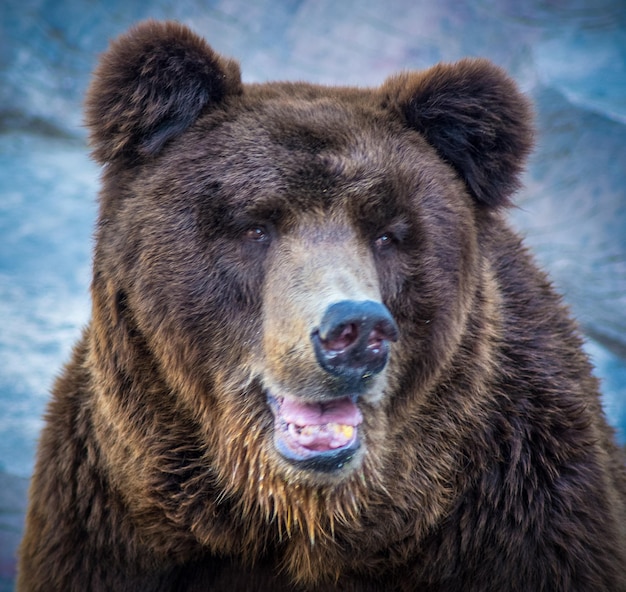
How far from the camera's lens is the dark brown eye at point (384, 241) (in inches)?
124

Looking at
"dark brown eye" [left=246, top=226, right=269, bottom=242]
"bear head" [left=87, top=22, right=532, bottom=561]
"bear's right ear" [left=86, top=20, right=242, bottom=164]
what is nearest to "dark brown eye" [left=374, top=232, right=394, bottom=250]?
"bear head" [left=87, top=22, right=532, bottom=561]

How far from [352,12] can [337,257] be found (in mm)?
5951

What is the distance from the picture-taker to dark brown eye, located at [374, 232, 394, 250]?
316 centimetres

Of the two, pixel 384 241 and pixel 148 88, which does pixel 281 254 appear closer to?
pixel 384 241

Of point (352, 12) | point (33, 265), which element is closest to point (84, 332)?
point (33, 265)

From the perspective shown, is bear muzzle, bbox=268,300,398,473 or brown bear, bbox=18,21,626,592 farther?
brown bear, bbox=18,21,626,592

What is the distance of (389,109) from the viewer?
3.38 meters

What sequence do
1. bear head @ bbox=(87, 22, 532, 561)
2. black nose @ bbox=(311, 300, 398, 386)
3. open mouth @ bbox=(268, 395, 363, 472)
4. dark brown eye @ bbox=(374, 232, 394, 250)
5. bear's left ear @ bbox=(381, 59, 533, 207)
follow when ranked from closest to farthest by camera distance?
1. black nose @ bbox=(311, 300, 398, 386)
2. open mouth @ bbox=(268, 395, 363, 472)
3. bear head @ bbox=(87, 22, 532, 561)
4. dark brown eye @ bbox=(374, 232, 394, 250)
5. bear's left ear @ bbox=(381, 59, 533, 207)

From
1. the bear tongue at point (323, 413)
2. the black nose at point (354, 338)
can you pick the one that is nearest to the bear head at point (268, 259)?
the bear tongue at point (323, 413)

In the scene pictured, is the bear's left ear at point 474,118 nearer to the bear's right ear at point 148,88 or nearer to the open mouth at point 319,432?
the bear's right ear at point 148,88

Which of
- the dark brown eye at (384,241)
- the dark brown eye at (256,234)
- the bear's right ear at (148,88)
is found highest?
the bear's right ear at (148,88)

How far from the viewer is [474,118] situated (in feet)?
10.9

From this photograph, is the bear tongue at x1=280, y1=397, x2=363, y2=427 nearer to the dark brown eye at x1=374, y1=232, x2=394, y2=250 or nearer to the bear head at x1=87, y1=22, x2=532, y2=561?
the bear head at x1=87, y1=22, x2=532, y2=561

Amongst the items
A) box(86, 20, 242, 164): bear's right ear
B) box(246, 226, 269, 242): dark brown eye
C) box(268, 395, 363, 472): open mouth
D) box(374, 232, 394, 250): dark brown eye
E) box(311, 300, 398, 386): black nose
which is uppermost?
box(86, 20, 242, 164): bear's right ear
